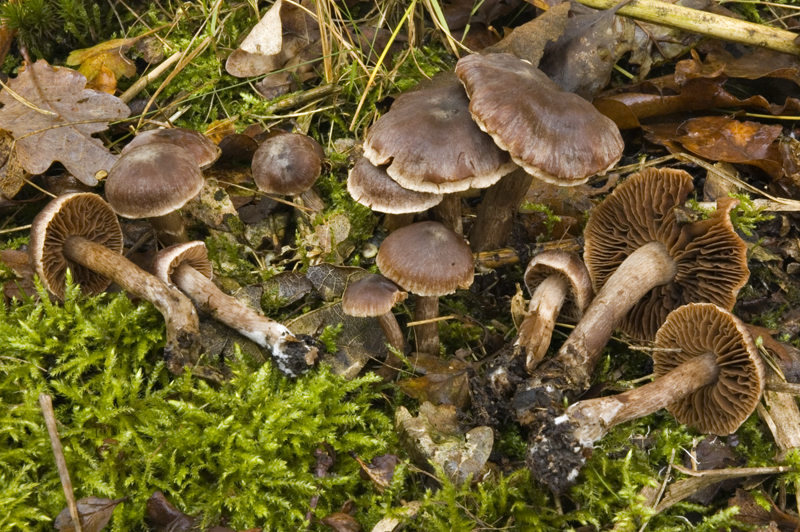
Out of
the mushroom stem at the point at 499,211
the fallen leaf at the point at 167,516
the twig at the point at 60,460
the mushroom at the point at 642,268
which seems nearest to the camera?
the twig at the point at 60,460

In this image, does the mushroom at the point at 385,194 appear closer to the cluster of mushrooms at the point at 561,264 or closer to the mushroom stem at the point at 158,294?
the cluster of mushrooms at the point at 561,264

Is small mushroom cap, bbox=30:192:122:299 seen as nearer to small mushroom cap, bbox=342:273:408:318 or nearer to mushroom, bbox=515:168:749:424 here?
small mushroom cap, bbox=342:273:408:318

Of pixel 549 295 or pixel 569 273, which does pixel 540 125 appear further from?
pixel 549 295

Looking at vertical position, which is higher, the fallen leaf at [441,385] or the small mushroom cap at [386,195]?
the small mushroom cap at [386,195]

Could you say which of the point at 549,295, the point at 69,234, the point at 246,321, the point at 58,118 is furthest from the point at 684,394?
the point at 58,118

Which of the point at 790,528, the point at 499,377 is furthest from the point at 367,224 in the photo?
the point at 790,528

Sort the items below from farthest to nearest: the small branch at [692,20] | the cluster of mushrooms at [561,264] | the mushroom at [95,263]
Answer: the small branch at [692,20] < the mushroom at [95,263] < the cluster of mushrooms at [561,264]

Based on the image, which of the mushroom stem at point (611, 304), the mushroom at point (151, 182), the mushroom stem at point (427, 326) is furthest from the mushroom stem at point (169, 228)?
the mushroom stem at point (611, 304)
